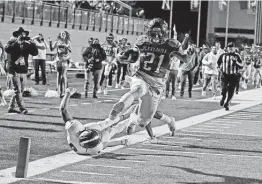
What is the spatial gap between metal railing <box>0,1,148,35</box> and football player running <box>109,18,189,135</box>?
22.9 meters

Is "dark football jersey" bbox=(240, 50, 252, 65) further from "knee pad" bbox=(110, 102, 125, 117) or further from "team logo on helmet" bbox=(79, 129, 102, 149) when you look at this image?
"team logo on helmet" bbox=(79, 129, 102, 149)

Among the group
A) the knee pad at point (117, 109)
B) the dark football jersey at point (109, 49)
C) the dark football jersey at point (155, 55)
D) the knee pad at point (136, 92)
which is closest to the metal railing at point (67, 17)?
the dark football jersey at point (109, 49)

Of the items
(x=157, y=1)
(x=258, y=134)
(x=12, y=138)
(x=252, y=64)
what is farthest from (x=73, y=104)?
(x=157, y=1)

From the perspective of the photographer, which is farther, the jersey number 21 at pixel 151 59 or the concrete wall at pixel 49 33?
the concrete wall at pixel 49 33

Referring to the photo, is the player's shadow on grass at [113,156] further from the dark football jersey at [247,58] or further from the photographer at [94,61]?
the dark football jersey at [247,58]

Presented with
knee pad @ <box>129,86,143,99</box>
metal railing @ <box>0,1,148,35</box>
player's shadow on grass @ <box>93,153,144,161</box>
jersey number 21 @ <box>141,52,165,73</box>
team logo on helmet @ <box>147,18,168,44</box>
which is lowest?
player's shadow on grass @ <box>93,153,144,161</box>

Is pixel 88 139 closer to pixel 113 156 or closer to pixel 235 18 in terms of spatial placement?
pixel 113 156

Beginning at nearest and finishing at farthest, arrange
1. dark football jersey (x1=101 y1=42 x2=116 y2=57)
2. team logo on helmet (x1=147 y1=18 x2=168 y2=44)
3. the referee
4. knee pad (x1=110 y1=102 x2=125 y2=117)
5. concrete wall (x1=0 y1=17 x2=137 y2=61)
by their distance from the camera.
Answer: knee pad (x1=110 y1=102 x2=125 y2=117), team logo on helmet (x1=147 y1=18 x2=168 y2=44), the referee, dark football jersey (x1=101 y1=42 x2=116 y2=57), concrete wall (x1=0 y1=17 x2=137 y2=61)

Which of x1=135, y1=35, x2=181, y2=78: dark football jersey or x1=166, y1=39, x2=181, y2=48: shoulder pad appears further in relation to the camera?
x1=166, y1=39, x2=181, y2=48: shoulder pad

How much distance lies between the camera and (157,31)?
1353cm

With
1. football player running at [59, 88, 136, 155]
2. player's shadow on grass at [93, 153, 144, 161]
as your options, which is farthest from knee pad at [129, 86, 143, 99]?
football player running at [59, 88, 136, 155]

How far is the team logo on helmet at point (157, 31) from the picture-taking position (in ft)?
44.3

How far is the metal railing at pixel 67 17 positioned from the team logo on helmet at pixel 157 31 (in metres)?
22.9

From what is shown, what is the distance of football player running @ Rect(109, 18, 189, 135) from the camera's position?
1316cm
